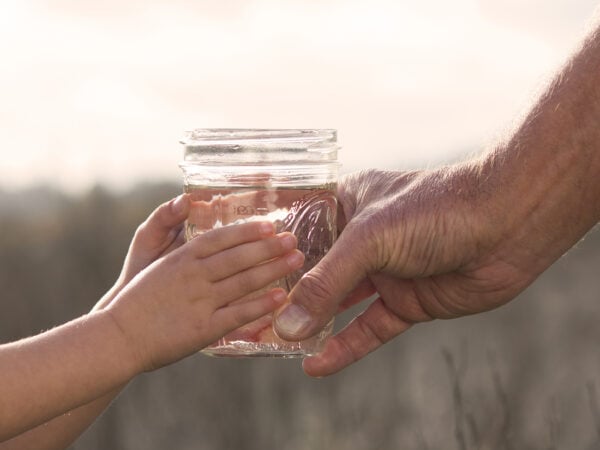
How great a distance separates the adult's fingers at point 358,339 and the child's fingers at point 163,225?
0.53 meters

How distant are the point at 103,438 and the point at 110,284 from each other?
0.60m

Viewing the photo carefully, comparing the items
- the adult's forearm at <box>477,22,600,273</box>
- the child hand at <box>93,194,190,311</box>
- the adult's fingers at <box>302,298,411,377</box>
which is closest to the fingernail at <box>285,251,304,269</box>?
the child hand at <box>93,194,190,311</box>

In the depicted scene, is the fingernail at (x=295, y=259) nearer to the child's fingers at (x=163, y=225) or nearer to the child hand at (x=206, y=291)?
the child hand at (x=206, y=291)

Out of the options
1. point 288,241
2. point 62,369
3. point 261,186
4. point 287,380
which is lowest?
point 287,380

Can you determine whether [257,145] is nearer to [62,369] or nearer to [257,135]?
[257,135]

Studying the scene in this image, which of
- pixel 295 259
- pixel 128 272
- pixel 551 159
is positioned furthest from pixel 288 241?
pixel 551 159

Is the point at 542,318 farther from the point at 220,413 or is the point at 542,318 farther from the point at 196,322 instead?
the point at 196,322

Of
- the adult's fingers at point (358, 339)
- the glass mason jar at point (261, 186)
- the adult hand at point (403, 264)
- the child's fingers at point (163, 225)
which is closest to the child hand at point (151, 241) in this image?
the child's fingers at point (163, 225)

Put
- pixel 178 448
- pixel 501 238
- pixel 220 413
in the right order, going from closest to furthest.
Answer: pixel 501 238 < pixel 220 413 < pixel 178 448

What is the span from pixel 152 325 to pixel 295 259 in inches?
11.8

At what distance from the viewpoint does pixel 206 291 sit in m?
2.42

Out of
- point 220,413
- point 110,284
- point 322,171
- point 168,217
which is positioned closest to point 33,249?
point 110,284

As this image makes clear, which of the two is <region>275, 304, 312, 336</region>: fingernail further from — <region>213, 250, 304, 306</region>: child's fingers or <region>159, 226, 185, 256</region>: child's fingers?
<region>159, 226, 185, 256</region>: child's fingers

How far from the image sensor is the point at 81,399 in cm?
251
